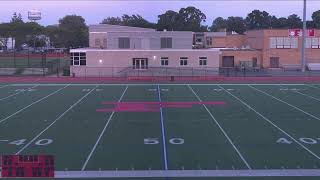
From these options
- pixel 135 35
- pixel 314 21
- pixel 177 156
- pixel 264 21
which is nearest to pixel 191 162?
pixel 177 156

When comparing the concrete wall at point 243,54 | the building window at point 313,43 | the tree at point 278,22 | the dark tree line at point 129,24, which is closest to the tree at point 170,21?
the dark tree line at point 129,24

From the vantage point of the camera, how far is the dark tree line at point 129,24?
304 ft

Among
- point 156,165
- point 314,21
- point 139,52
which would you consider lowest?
point 156,165

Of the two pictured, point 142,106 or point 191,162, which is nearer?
point 191,162

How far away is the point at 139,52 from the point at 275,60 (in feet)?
60.4

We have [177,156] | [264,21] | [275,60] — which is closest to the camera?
[177,156]

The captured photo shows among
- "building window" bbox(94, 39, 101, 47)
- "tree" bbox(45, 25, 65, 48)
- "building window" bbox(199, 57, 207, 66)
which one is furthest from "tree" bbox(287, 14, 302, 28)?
"building window" bbox(199, 57, 207, 66)

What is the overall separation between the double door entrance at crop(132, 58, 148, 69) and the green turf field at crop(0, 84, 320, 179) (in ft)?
61.0

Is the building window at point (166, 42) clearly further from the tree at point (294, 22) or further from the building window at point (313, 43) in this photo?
the tree at point (294, 22)

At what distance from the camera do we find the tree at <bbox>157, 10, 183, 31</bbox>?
11383 centimetres

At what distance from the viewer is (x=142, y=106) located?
90.9 feet

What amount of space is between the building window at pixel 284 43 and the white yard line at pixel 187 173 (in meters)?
51.6

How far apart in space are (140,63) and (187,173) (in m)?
40.8

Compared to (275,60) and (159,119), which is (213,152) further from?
(275,60)
